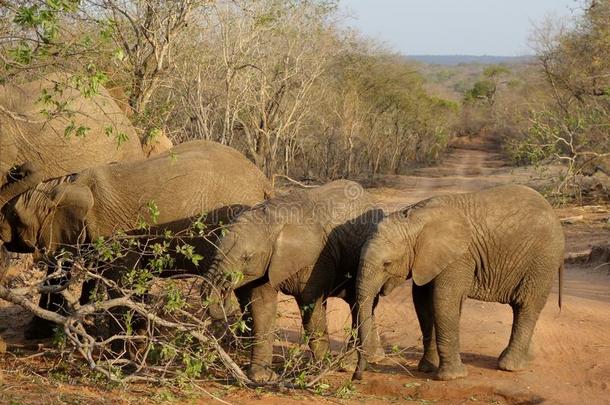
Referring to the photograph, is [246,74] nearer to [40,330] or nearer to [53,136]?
[53,136]

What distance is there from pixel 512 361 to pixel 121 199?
3819mm

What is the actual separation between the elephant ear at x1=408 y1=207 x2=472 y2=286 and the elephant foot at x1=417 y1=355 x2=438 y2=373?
0.84 meters

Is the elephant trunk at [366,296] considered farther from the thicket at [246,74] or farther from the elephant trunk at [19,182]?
the elephant trunk at [19,182]

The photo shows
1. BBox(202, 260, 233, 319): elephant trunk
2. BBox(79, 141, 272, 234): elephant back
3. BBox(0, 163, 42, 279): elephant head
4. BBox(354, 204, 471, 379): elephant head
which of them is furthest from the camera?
BBox(0, 163, 42, 279): elephant head

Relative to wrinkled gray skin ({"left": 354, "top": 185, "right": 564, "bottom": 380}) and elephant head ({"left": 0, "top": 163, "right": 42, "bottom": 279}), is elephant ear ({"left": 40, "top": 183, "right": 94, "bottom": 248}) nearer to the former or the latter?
elephant head ({"left": 0, "top": 163, "right": 42, "bottom": 279})

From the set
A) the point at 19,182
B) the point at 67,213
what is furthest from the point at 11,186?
the point at 67,213

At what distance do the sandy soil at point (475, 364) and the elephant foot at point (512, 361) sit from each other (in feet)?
0.20

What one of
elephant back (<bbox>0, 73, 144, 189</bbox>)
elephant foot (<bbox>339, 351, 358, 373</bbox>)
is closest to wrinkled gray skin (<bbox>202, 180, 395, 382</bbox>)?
elephant foot (<bbox>339, 351, 358, 373</bbox>)

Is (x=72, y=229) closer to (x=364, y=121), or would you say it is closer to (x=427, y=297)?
(x=427, y=297)

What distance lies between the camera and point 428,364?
766 cm

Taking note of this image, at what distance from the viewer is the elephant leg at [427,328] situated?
7.66 meters

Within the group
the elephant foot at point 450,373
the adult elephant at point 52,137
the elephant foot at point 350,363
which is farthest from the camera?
the adult elephant at point 52,137

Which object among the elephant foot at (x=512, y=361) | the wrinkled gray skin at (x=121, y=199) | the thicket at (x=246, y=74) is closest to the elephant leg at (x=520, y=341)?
the elephant foot at (x=512, y=361)

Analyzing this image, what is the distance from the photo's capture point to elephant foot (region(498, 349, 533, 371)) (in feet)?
24.8
